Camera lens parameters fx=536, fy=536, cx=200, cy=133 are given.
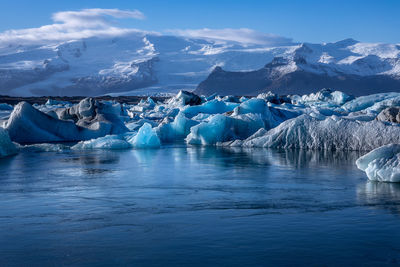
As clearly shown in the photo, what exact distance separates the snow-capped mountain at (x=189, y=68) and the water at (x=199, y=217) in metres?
84.6

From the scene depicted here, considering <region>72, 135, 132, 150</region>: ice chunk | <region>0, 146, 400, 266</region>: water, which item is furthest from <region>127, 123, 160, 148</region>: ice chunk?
<region>0, 146, 400, 266</region>: water

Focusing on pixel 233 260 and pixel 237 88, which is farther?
pixel 237 88

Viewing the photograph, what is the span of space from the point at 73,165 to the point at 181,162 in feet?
5.96

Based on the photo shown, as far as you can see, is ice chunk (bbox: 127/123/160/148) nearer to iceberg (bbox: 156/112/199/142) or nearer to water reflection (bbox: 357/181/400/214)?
iceberg (bbox: 156/112/199/142)

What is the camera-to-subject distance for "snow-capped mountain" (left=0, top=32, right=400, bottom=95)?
9356cm

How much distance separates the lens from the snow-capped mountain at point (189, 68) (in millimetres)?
93562

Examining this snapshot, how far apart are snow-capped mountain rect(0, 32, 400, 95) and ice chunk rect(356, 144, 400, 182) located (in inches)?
3345

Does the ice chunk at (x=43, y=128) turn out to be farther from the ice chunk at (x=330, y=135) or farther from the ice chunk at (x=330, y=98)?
the ice chunk at (x=330, y=98)

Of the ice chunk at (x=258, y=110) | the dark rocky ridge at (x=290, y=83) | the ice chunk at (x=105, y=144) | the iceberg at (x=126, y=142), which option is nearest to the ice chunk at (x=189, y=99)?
the ice chunk at (x=258, y=110)

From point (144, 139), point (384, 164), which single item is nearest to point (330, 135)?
point (144, 139)

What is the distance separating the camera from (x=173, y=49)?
146m

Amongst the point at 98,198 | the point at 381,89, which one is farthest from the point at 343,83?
the point at 98,198

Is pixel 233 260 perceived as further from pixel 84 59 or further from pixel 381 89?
pixel 84 59

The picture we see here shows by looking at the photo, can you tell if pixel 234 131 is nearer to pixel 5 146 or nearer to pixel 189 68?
pixel 5 146
